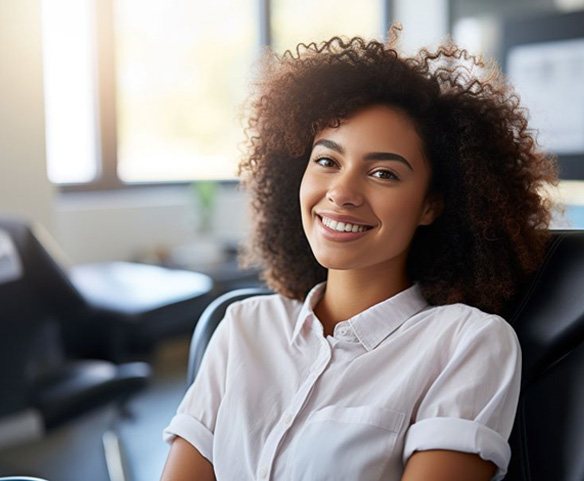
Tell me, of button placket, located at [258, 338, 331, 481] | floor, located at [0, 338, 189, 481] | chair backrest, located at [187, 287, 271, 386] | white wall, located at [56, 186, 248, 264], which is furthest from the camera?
white wall, located at [56, 186, 248, 264]

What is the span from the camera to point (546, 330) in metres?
1.08

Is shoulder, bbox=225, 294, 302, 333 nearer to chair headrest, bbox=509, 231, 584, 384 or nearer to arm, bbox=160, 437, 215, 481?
arm, bbox=160, 437, 215, 481

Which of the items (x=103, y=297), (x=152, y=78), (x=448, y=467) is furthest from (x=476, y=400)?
(x=152, y=78)

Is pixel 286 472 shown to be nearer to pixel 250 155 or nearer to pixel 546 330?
pixel 546 330

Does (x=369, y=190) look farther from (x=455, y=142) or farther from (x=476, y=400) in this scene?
(x=476, y=400)

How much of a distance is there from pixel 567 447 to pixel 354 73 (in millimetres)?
634

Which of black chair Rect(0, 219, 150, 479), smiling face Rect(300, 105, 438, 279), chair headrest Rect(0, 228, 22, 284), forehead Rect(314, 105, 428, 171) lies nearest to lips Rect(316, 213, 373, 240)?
smiling face Rect(300, 105, 438, 279)

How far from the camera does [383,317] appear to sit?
112 centimetres

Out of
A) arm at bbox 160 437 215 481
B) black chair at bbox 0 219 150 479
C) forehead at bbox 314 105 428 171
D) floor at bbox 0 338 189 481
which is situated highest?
forehead at bbox 314 105 428 171

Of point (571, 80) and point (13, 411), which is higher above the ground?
point (571, 80)

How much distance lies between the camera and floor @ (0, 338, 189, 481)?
8.39 feet

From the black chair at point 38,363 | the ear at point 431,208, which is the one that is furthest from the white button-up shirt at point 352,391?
the black chair at point 38,363

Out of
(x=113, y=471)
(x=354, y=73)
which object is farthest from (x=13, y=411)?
(x=354, y=73)

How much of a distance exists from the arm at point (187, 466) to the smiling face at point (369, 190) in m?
0.36
